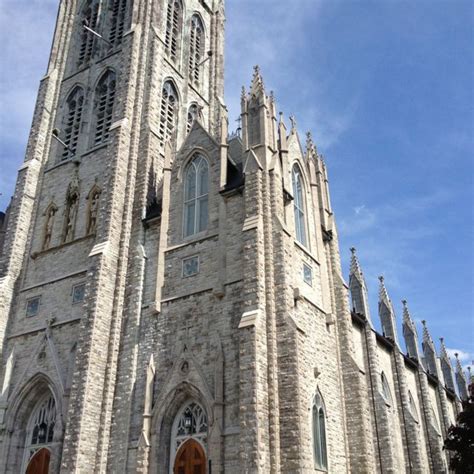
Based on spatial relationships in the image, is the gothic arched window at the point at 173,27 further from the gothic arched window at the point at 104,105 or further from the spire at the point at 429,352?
the spire at the point at 429,352

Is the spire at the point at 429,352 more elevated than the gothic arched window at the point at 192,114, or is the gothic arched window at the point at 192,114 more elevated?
the gothic arched window at the point at 192,114

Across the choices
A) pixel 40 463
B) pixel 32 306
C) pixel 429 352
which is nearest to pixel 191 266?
pixel 32 306

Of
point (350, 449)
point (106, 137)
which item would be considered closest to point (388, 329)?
point (350, 449)

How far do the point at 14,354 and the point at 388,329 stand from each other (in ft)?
68.6

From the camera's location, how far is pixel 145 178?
888 inches

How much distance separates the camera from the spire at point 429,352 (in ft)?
127

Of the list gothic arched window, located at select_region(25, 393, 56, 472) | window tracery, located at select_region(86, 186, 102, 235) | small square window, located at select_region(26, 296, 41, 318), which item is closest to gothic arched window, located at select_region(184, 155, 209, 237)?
window tracery, located at select_region(86, 186, 102, 235)

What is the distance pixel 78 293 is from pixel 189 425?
24.5 ft

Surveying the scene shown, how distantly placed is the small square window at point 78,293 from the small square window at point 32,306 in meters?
1.97

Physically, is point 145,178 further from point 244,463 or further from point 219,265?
point 244,463

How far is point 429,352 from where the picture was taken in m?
40.0

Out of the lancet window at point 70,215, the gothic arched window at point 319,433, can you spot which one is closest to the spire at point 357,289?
the gothic arched window at point 319,433

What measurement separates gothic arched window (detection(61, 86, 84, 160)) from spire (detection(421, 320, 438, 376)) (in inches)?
1125

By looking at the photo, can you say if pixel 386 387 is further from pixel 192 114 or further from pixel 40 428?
pixel 192 114
